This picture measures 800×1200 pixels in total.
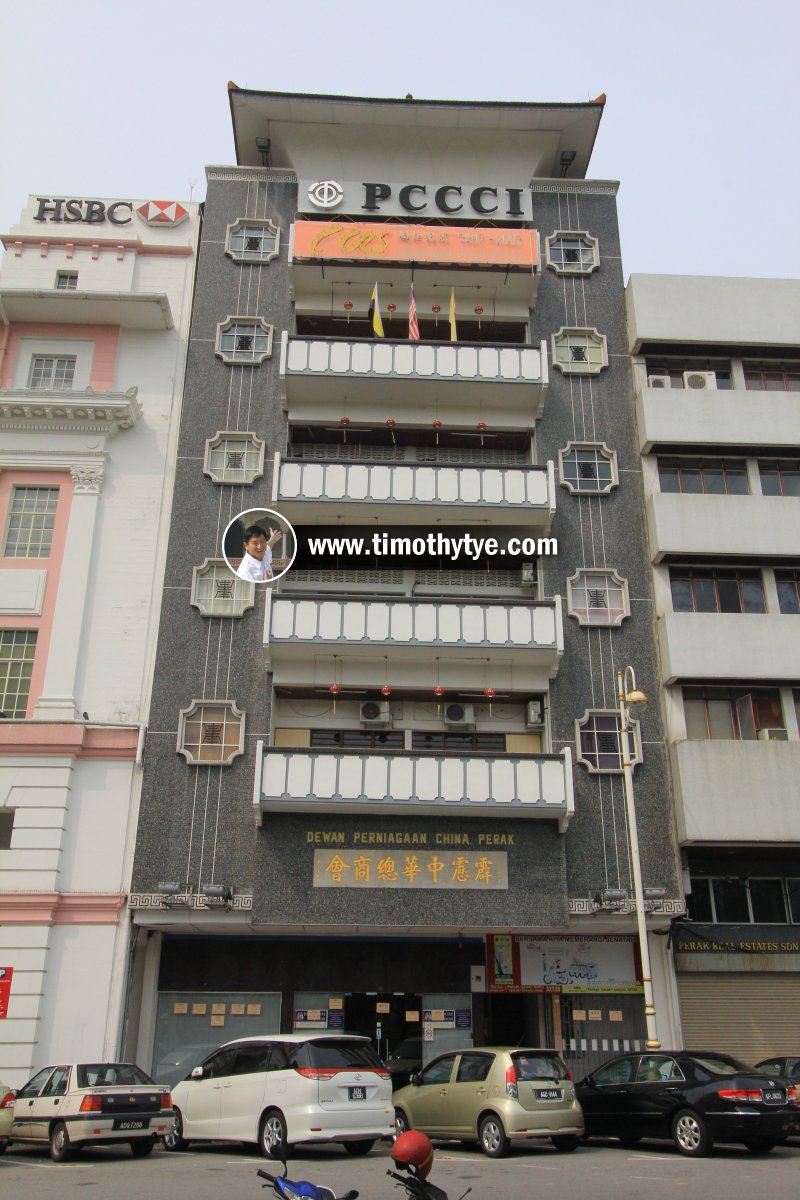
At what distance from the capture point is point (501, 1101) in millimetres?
15016

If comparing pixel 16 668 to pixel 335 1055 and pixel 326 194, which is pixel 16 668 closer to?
pixel 335 1055

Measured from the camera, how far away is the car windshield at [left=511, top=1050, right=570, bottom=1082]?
15.3 m

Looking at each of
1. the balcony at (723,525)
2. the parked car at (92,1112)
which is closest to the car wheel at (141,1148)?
the parked car at (92,1112)

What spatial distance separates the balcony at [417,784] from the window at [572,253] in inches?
599

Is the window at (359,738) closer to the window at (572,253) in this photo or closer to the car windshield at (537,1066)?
the car windshield at (537,1066)

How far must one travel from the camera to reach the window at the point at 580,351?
95.8 ft

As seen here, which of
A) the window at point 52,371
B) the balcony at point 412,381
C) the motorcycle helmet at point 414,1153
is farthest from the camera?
the window at point 52,371

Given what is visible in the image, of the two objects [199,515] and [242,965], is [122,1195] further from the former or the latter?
[199,515]

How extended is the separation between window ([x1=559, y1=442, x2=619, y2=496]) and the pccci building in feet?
0.23

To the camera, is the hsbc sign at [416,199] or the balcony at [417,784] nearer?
the balcony at [417,784]

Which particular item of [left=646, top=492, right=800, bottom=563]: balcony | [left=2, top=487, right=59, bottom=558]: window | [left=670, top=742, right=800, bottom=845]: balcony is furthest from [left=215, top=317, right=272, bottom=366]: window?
[left=670, top=742, right=800, bottom=845]: balcony

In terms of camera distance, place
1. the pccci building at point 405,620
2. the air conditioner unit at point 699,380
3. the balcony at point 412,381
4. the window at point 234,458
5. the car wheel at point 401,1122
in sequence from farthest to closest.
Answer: the air conditioner unit at point 699,380, the balcony at point 412,381, the window at point 234,458, the pccci building at point 405,620, the car wheel at point 401,1122

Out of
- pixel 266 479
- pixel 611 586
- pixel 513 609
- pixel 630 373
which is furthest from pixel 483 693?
pixel 630 373

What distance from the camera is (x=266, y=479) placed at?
27281 mm
